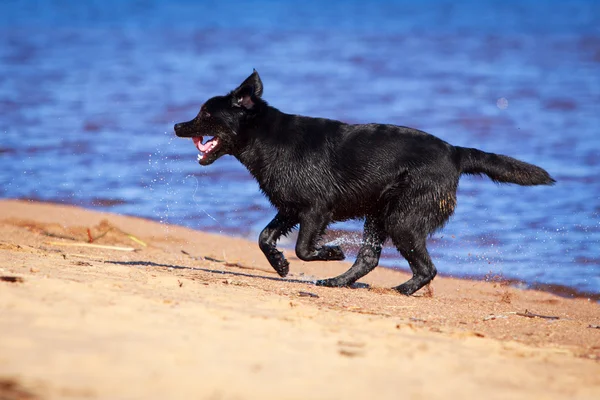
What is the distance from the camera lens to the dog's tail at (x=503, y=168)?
692 centimetres

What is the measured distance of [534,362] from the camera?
14.7 ft

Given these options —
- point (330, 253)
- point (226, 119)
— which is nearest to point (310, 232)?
point (330, 253)

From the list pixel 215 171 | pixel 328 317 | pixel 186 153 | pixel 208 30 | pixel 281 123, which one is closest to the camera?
pixel 328 317

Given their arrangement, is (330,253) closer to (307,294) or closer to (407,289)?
(407,289)

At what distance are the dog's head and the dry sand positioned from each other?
1.03 metres

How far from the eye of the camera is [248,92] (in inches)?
283

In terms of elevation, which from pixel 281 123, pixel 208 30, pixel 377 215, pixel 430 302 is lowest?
pixel 430 302

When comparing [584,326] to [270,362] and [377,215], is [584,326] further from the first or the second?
[270,362]

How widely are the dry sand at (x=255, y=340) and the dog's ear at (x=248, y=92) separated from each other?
1313mm

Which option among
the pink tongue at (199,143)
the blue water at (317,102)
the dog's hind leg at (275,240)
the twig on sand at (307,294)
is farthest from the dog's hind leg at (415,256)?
the pink tongue at (199,143)

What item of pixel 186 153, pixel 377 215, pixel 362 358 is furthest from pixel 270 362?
pixel 186 153

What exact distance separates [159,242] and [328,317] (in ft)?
13.6

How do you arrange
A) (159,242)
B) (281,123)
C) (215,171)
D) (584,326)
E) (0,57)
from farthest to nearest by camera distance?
(0,57), (215,171), (159,242), (281,123), (584,326)

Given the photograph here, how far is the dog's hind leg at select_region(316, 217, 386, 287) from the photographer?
7328mm
